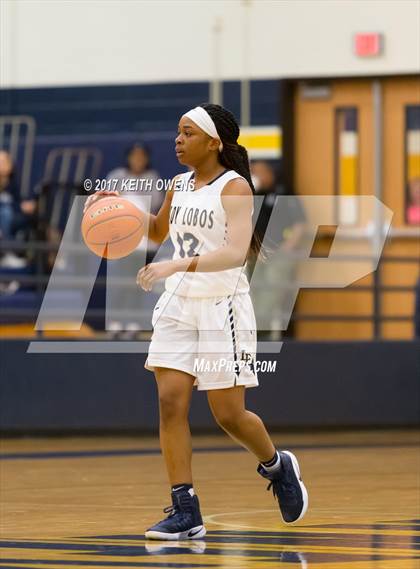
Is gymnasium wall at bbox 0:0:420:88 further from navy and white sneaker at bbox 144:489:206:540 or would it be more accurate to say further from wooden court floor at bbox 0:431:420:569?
navy and white sneaker at bbox 144:489:206:540

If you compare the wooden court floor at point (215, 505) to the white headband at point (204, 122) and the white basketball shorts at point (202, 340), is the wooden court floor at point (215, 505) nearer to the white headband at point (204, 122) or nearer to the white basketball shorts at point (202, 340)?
the white basketball shorts at point (202, 340)

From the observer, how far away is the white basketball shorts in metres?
7.86

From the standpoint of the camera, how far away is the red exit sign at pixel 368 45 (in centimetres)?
1552

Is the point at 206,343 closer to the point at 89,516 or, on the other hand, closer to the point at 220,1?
the point at 89,516

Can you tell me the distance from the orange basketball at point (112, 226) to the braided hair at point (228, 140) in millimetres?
497

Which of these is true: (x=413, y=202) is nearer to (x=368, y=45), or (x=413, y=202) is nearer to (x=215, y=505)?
(x=368, y=45)

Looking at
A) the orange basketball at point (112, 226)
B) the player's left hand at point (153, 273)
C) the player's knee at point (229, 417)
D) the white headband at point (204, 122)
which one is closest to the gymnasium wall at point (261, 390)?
the orange basketball at point (112, 226)

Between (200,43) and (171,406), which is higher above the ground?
(200,43)

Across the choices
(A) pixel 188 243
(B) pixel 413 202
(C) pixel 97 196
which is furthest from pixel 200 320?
(B) pixel 413 202

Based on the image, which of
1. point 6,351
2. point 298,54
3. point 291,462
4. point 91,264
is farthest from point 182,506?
point 298,54

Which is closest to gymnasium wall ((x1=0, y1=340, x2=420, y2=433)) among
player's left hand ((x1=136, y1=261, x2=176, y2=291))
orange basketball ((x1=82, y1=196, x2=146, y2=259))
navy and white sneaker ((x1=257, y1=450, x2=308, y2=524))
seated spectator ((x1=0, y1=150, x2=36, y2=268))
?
seated spectator ((x1=0, y1=150, x2=36, y2=268))

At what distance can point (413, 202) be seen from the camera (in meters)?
16.1

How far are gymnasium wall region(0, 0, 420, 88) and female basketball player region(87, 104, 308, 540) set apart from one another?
6186 mm

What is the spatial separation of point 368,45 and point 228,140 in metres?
7.83
